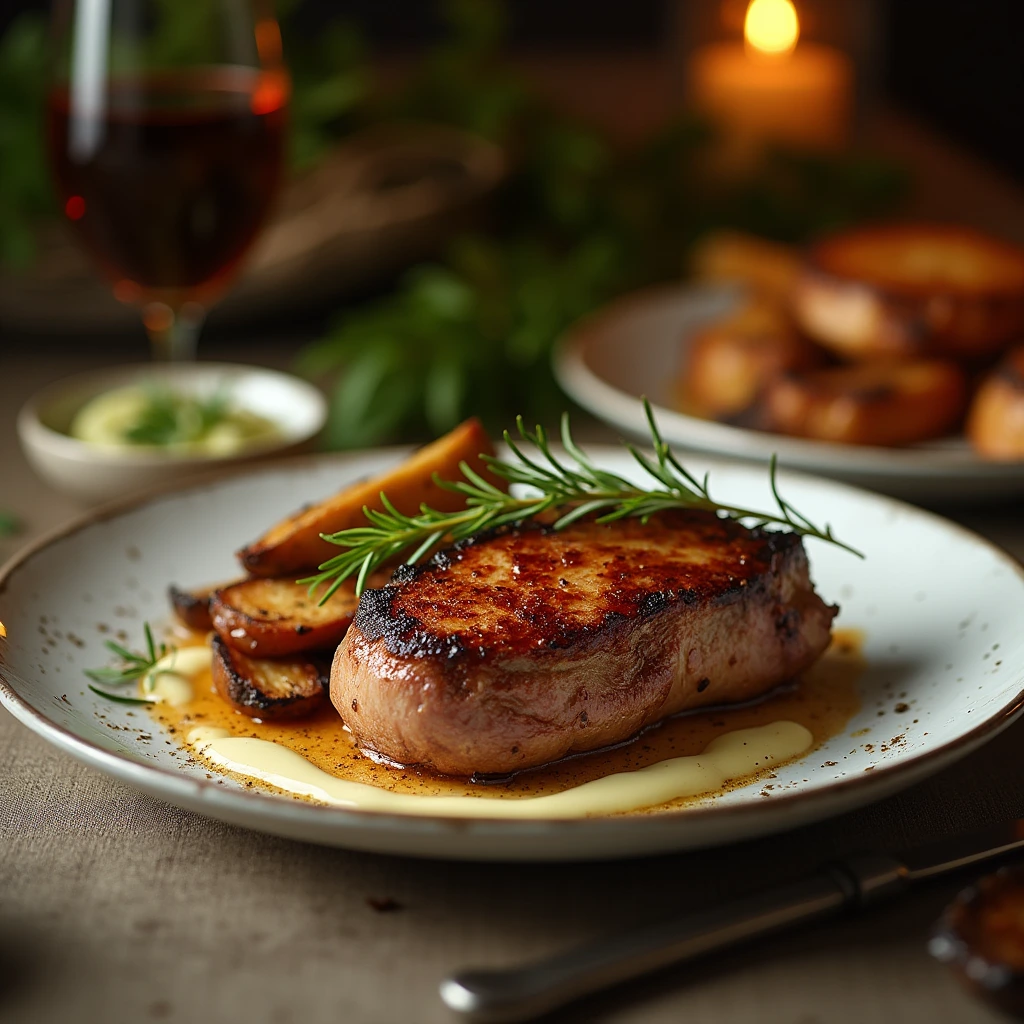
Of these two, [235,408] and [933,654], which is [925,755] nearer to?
[933,654]

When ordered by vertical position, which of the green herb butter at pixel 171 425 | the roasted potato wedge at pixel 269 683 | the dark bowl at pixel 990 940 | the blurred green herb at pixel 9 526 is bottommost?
the blurred green herb at pixel 9 526

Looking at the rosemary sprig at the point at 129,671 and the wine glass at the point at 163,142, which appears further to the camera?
the wine glass at the point at 163,142

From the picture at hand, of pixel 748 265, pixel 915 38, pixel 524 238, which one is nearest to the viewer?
pixel 748 265

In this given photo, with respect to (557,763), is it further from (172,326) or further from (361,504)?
(172,326)

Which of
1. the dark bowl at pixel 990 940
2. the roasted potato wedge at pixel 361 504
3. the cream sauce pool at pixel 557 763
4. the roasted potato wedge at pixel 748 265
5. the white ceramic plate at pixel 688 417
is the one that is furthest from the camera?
the roasted potato wedge at pixel 748 265

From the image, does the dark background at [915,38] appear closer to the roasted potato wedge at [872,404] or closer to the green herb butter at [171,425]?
the green herb butter at [171,425]

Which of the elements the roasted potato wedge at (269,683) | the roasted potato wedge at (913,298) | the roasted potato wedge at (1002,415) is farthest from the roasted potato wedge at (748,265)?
the roasted potato wedge at (269,683)

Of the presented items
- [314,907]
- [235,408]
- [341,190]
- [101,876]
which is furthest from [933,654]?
[341,190]

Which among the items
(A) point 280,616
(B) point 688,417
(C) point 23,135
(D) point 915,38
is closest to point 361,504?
(A) point 280,616
